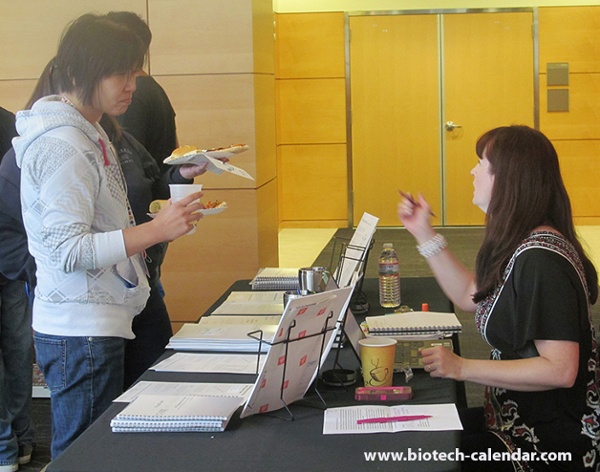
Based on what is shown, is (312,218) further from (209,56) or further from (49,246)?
(49,246)

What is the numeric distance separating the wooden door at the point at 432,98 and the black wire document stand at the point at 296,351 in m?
7.86

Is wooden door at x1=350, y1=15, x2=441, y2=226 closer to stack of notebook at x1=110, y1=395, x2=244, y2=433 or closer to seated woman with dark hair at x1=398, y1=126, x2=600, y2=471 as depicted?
seated woman with dark hair at x1=398, y1=126, x2=600, y2=471

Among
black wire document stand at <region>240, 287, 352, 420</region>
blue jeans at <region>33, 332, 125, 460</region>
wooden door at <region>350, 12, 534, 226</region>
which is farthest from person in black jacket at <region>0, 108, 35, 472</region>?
wooden door at <region>350, 12, 534, 226</region>

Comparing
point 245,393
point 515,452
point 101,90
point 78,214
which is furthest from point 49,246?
point 515,452

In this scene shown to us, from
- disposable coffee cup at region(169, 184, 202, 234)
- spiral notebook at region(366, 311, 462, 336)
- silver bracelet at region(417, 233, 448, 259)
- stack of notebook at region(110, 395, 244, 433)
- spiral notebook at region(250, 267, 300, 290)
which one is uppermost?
disposable coffee cup at region(169, 184, 202, 234)

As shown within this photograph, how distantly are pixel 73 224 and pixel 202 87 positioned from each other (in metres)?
2.82

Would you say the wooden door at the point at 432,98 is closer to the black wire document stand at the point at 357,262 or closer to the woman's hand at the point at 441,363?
the black wire document stand at the point at 357,262

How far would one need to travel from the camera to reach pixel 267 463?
153 centimetres

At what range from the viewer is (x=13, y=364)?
325 cm

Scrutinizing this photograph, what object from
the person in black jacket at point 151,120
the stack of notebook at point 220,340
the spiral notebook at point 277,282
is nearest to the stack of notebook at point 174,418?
the stack of notebook at point 220,340

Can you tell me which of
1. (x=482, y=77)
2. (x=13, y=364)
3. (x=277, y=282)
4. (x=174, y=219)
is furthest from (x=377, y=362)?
(x=482, y=77)

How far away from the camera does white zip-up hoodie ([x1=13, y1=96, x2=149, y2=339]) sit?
195cm

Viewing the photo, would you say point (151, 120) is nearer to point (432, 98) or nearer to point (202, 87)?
point (202, 87)

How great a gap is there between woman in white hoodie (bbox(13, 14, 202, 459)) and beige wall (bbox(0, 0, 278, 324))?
8.25ft
